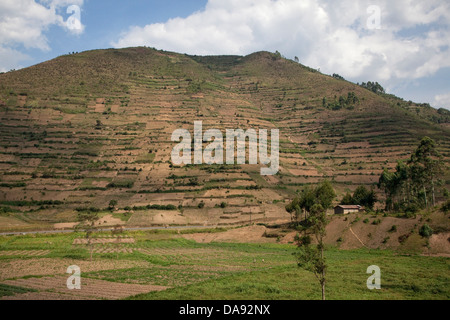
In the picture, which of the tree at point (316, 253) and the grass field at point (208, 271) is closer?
the tree at point (316, 253)

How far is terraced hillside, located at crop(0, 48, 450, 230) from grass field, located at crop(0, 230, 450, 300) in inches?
1027

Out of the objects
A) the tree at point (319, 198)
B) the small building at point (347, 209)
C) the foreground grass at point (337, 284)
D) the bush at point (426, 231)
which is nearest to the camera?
the foreground grass at point (337, 284)

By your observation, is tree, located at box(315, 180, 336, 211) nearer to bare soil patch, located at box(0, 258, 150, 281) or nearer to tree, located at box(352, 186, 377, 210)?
tree, located at box(352, 186, 377, 210)

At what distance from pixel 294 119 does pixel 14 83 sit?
118968mm

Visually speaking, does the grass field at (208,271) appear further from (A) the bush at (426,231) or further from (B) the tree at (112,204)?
(B) the tree at (112,204)

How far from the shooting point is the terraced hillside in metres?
89.5

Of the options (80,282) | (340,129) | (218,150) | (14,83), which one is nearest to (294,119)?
(340,129)

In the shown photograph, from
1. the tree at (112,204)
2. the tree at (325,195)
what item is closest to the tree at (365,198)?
the tree at (325,195)

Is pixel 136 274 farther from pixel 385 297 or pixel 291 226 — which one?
pixel 291 226

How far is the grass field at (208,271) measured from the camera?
26703 millimetres

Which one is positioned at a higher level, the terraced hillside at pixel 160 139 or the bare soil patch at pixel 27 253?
the terraced hillside at pixel 160 139

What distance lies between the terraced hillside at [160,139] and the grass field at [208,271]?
1027 inches

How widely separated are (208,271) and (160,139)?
89.5m

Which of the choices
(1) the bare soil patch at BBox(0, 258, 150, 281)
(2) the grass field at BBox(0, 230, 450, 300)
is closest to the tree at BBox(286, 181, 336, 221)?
(2) the grass field at BBox(0, 230, 450, 300)
